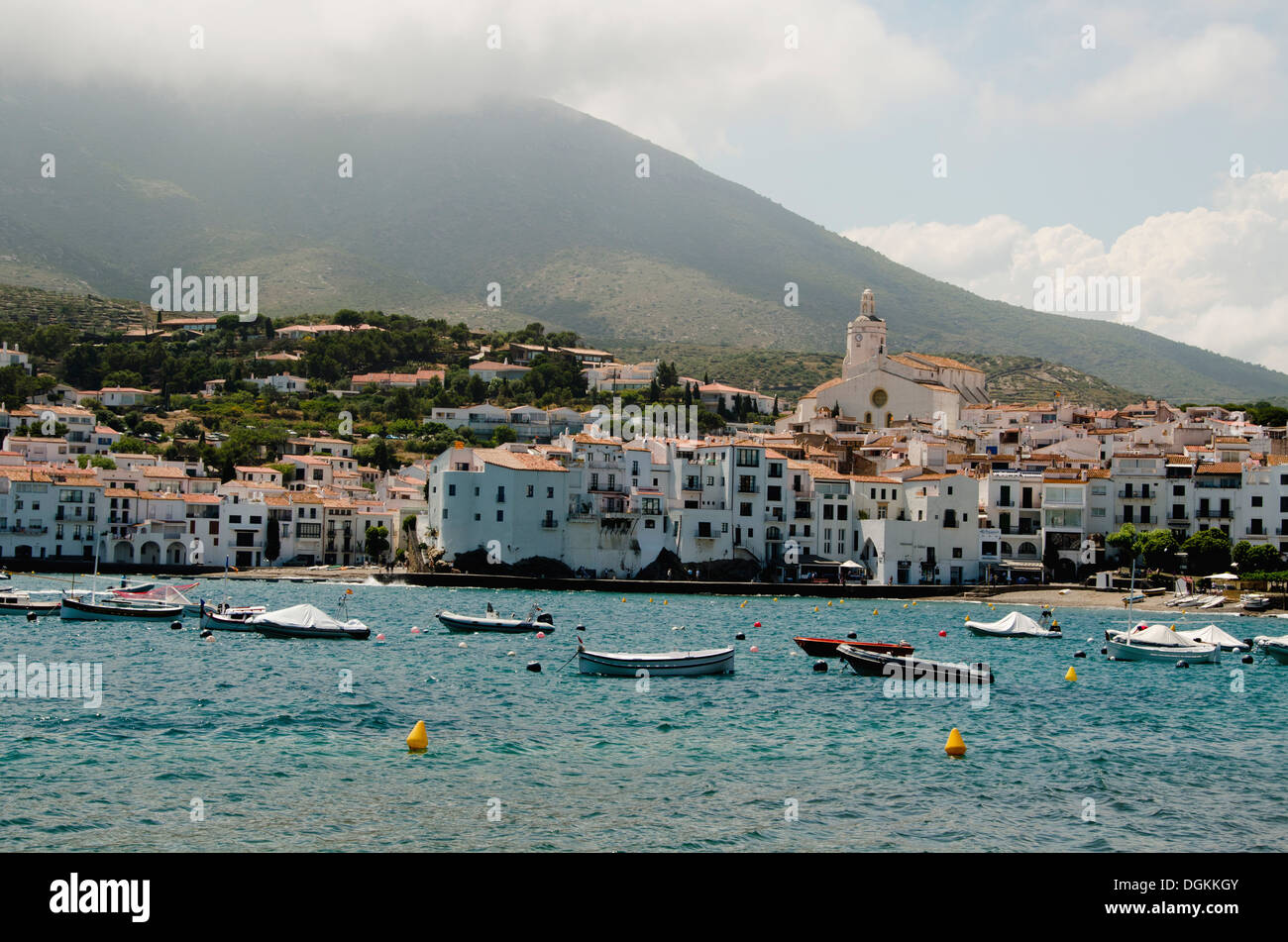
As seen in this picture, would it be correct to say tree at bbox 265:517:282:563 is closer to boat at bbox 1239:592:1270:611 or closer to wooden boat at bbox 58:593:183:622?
wooden boat at bbox 58:593:183:622

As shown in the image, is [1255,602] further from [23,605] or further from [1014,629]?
[23,605]

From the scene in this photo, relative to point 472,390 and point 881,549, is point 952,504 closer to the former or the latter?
point 881,549

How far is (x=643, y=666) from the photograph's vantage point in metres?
32.6

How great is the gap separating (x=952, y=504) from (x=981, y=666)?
135 ft

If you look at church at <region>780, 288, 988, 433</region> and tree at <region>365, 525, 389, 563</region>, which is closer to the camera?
tree at <region>365, 525, 389, 563</region>

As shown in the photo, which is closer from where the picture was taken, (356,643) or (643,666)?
(643,666)

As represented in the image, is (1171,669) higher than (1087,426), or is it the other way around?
(1087,426)

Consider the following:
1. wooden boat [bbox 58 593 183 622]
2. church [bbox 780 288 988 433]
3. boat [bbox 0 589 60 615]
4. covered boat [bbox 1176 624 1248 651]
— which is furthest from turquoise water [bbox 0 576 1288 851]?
church [bbox 780 288 988 433]

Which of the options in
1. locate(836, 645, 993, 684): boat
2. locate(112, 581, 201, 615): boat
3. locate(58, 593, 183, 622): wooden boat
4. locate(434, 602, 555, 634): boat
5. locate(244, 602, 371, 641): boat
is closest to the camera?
locate(836, 645, 993, 684): boat

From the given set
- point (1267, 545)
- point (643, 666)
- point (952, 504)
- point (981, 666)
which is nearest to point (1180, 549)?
point (1267, 545)

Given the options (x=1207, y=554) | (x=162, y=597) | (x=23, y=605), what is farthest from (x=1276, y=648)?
(x=23, y=605)

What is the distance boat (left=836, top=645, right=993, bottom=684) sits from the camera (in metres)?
32.6

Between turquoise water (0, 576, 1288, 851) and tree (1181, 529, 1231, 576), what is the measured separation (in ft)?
106

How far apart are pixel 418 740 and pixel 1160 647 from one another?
29.7 meters
